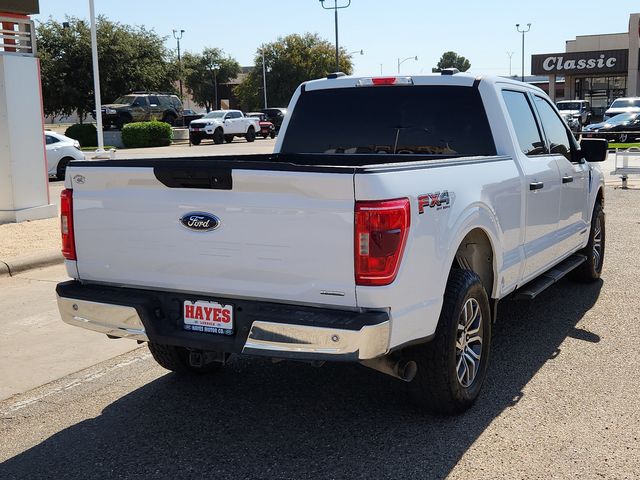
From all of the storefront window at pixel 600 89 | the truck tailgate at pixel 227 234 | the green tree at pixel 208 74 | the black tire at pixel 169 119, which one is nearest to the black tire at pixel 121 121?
the black tire at pixel 169 119

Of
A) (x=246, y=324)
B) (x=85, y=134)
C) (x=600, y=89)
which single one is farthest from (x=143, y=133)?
(x=600, y=89)

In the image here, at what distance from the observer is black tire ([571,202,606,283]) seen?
7457mm

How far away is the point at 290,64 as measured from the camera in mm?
80938

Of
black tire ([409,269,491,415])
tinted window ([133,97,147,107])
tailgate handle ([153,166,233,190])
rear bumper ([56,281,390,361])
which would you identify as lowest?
black tire ([409,269,491,415])

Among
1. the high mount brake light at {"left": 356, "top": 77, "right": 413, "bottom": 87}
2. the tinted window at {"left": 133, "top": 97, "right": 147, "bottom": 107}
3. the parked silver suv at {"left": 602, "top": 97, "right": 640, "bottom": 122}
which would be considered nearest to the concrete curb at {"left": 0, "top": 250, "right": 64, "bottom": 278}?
the high mount brake light at {"left": 356, "top": 77, "right": 413, "bottom": 87}

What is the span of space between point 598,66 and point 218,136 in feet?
107

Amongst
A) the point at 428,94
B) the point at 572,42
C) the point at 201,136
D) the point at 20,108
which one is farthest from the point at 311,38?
the point at 428,94

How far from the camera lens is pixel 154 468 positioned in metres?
3.85

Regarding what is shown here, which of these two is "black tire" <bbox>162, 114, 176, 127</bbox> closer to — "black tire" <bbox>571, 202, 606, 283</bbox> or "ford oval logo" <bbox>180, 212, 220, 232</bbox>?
"black tire" <bbox>571, 202, 606, 283</bbox>

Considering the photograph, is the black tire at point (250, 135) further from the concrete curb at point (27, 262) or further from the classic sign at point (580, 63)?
the concrete curb at point (27, 262)

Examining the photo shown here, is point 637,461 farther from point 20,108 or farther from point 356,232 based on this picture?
point 20,108

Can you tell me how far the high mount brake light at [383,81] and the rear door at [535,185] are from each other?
71 centimetres

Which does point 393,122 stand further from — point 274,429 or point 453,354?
point 274,429

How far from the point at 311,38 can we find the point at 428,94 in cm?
7872
